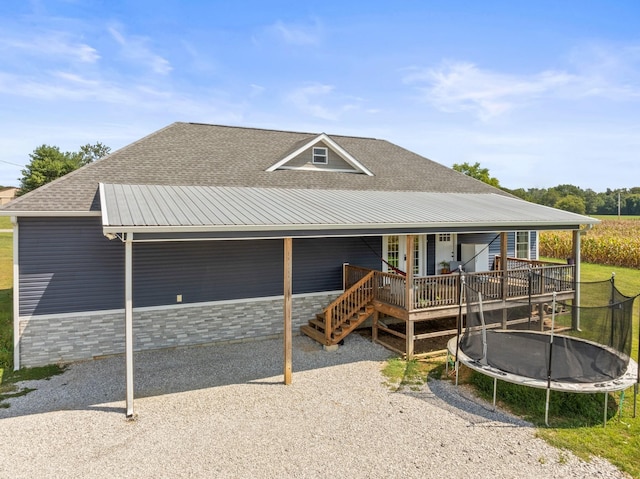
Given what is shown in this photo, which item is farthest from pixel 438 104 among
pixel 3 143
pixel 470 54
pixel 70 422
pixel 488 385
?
pixel 3 143

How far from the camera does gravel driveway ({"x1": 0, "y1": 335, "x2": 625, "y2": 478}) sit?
5297mm

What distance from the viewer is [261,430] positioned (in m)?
6.32

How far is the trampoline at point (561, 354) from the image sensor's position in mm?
6949

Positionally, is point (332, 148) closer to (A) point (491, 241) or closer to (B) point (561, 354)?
(A) point (491, 241)

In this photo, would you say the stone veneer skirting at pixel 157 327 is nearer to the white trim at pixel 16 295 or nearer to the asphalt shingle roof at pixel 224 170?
the white trim at pixel 16 295

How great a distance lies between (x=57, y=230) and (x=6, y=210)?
1035 millimetres

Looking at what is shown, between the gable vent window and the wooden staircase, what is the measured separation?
5.32 metres

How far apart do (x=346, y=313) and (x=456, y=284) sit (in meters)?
3.07

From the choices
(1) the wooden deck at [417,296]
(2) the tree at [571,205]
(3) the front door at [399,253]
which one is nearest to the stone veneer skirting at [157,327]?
(1) the wooden deck at [417,296]

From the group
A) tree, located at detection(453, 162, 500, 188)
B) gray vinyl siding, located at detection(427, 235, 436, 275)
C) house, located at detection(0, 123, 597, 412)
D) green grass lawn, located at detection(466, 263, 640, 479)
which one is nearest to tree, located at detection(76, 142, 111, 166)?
tree, located at detection(453, 162, 500, 188)

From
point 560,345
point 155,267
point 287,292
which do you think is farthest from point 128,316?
point 560,345

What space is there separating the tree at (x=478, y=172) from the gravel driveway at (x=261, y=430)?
2597cm

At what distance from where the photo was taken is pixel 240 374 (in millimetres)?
8766

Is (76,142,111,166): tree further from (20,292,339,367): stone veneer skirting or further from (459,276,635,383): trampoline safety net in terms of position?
(459,276,635,383): trampoline safety net
